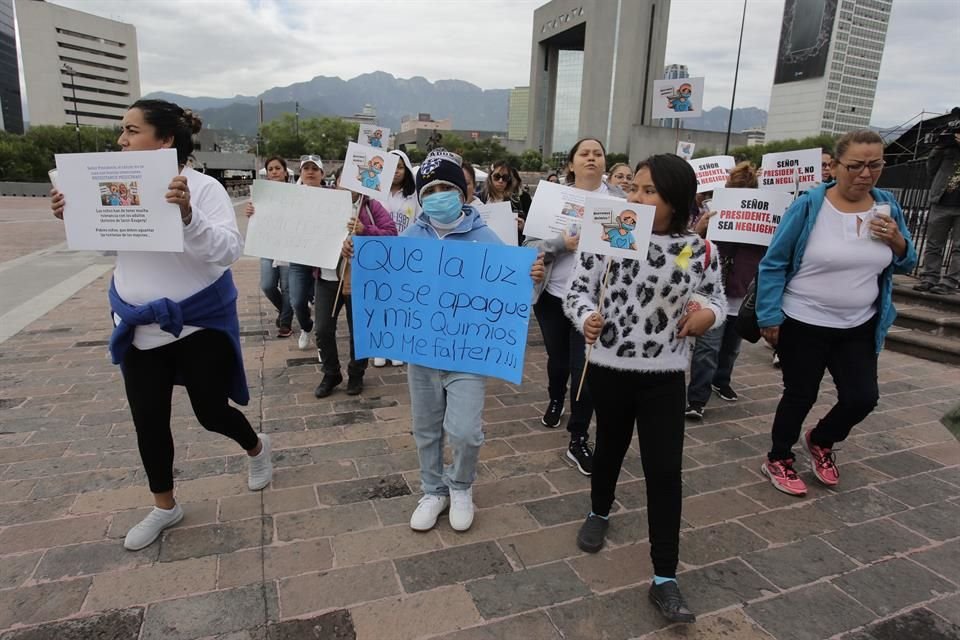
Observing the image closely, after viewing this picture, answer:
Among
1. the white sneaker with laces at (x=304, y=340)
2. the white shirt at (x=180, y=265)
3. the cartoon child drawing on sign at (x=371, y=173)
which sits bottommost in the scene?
the white sneaker with laces at (x=304, y=340)

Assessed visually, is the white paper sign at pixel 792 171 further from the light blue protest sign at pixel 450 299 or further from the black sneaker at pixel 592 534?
the black sneaker at pixel 592 534

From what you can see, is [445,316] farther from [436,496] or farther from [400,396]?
[400,396]

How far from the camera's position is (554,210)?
13.0 feet

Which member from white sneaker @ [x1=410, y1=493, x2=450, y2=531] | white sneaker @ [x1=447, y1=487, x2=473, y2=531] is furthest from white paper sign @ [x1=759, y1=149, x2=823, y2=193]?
white sneaker @ [x1=410, y1=493, x2=450, y2=531]

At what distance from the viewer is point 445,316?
2.91m

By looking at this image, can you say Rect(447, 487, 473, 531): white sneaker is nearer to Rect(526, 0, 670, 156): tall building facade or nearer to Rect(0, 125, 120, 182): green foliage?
Rect(0, 125, 120, 182): green foliage

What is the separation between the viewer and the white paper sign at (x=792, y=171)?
189 inches

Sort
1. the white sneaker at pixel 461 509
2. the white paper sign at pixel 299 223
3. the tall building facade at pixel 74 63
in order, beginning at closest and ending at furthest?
the white sneaker at pixel 461 509 < the white paper sign at pixel 299 223 < the tall building facade at pixel 74 63

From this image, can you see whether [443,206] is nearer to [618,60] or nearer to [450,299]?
[450,299]

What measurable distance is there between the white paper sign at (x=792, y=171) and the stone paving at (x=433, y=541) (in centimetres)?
210

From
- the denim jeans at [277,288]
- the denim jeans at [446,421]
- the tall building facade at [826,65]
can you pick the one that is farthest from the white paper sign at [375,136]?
the tall building facade at [826,65]

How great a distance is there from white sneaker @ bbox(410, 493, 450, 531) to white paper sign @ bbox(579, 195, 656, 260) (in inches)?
61.5

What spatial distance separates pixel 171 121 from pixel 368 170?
201cm

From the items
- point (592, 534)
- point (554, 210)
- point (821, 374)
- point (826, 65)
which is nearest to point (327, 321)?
point (554, 210)
